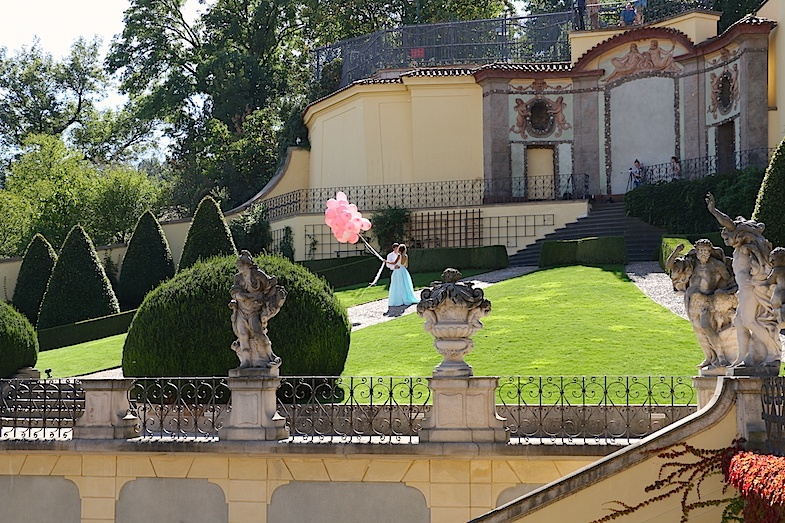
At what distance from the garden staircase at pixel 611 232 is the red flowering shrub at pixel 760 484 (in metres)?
20.4

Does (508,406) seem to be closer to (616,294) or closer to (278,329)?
(278,329)

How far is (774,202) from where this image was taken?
84.7ft

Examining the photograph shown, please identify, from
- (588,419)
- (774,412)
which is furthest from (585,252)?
(774,412)

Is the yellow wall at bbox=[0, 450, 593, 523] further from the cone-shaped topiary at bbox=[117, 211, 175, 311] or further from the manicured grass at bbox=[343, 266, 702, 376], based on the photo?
the cone-shaped topiary at bbox=[117, 211, 175, 311]

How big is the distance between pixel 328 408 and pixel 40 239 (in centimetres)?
2257

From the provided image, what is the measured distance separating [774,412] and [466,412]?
12.5 ft

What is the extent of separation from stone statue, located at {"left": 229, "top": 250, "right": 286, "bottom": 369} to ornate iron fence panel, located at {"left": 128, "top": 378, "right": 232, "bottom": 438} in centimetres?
59

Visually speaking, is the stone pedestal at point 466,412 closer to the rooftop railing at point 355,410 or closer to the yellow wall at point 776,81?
the rooftop railing at point 355,410

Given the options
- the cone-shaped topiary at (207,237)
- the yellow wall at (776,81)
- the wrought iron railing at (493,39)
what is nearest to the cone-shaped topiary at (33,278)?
the cone-shaped topiary at (207,237)

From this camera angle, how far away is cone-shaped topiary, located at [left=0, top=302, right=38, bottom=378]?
2203 centimetres

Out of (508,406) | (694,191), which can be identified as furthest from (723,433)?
(694,191)

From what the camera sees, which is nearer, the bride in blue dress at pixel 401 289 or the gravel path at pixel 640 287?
the gravel path at pixel 640 287

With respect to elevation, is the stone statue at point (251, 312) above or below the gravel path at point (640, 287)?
above

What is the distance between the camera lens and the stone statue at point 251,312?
15.5 metres
